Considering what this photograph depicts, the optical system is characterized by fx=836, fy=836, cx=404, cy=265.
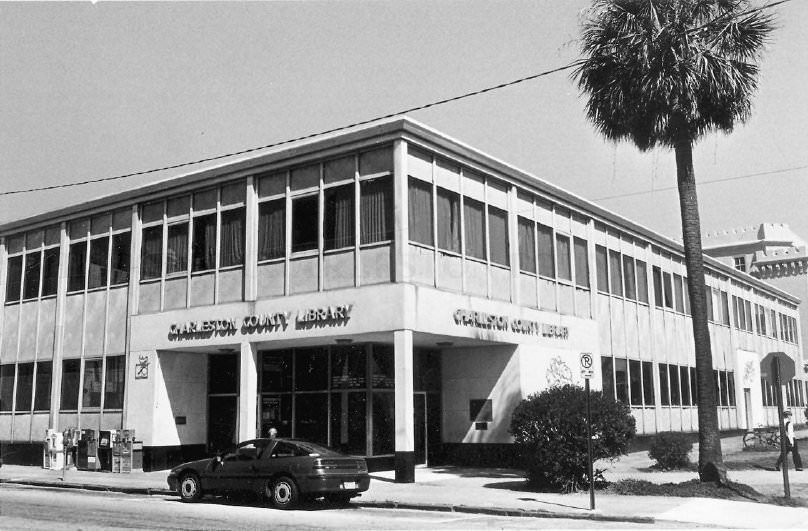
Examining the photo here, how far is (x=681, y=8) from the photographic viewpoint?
62.6 ft

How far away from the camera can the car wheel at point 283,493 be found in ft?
55.2

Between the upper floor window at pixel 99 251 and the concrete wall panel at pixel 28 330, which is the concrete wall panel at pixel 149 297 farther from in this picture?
the concrete wall panel at pixel 28 330

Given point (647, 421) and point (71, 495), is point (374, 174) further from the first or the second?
point (647, 421)

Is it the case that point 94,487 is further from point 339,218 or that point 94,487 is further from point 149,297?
point 339,218

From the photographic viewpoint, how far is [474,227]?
81.3 ft

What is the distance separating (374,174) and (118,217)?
11289 millimetres

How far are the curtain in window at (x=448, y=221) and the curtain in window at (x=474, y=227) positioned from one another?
44 centimetres

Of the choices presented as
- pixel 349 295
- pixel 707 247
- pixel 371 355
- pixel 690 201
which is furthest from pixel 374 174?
pixel 707 247

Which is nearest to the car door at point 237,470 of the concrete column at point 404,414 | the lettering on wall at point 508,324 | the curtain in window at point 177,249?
the concrete column at point 404,414

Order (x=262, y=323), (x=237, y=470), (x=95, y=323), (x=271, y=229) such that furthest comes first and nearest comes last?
1. (x=95, y=323)
2. (x=271, y=229)
3. (x=262, y=323)
4. (x=237, y=470)

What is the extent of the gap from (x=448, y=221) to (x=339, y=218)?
310 centimetres

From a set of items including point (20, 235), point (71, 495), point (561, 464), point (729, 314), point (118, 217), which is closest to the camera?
point (561, 464)

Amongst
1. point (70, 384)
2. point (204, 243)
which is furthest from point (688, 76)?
point (70, 384)

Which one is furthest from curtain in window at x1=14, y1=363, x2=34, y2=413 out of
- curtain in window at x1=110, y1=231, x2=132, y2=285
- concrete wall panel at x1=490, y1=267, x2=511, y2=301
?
concrete wall panel at x1=490, y1=267, x2=511, y2=301
